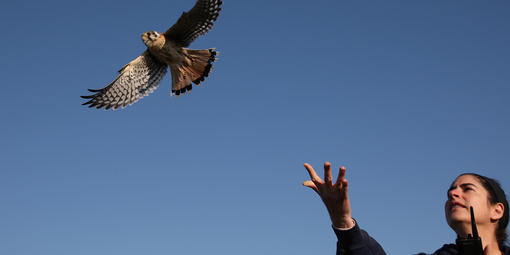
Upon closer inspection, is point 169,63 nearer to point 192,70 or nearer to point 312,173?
point 192,70

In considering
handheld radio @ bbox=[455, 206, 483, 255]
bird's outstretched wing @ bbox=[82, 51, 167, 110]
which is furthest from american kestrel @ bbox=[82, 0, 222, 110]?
handheld radio @ bbox=[455, 206, 483, 255]

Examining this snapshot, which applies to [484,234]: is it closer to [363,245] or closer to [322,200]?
[363,245]

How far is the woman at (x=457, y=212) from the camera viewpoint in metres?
2.53

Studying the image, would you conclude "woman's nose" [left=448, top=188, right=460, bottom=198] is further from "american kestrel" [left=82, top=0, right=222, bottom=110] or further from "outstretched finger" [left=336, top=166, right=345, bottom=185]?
"american kestrel" [left=82, top=0, right=222, bottom=110]

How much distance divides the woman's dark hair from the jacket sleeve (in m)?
0.86

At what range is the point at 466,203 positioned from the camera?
2.90 metres

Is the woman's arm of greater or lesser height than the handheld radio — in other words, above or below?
above

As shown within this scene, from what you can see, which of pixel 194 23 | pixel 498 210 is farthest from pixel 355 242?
pixel 194 23

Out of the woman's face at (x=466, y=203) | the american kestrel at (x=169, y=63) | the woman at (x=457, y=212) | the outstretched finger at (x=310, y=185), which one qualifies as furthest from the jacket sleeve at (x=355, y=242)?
the american kestrel at (x=169, y=63)

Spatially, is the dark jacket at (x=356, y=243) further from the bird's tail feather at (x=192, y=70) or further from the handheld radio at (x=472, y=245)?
the bird's tail feather at (x=192, y=70)

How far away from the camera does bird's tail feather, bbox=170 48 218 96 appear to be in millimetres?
10922

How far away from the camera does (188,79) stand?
11.3m

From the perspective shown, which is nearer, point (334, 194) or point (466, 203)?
point (334, 194)

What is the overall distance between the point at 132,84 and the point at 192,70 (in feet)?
5.25
